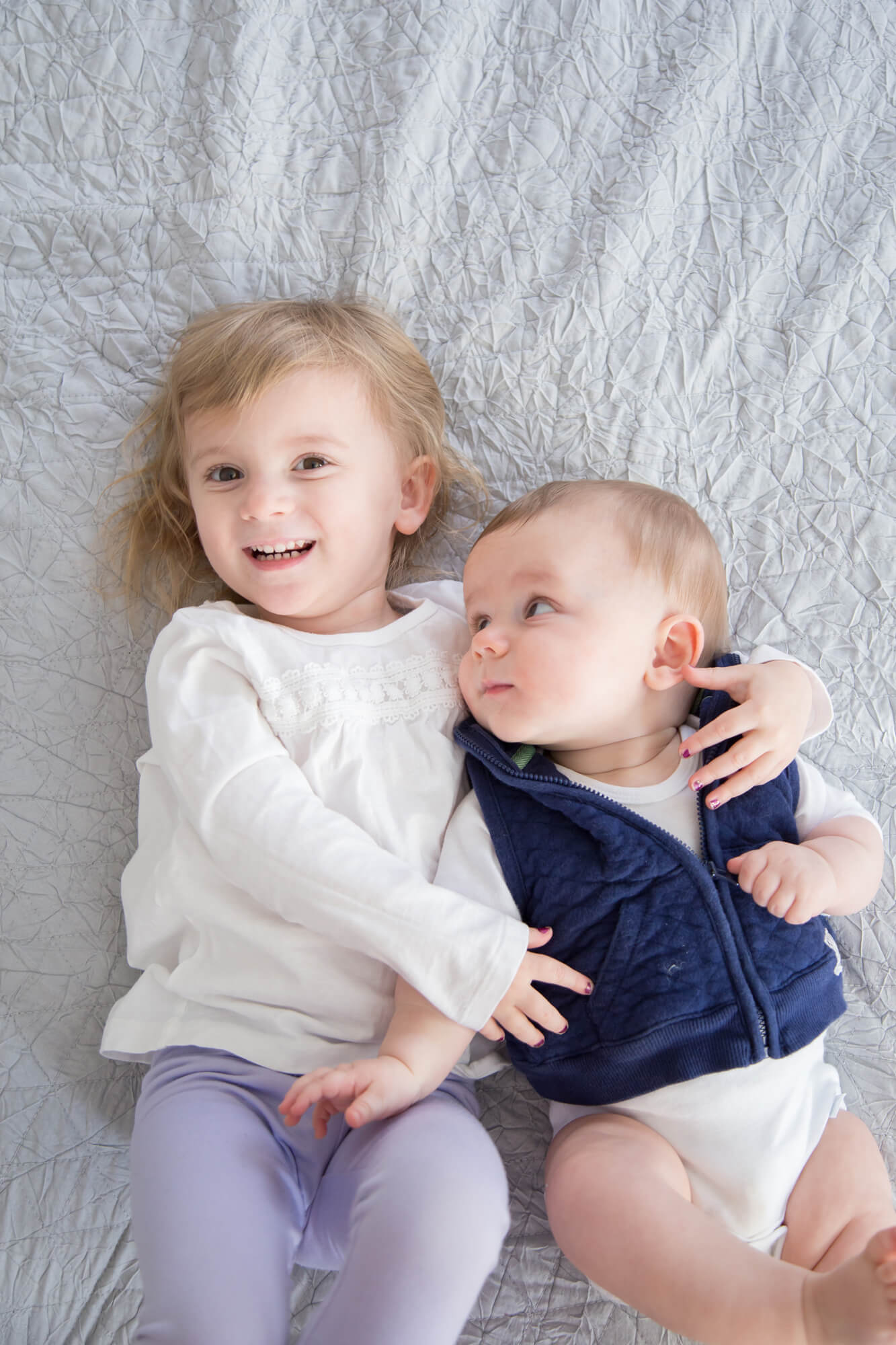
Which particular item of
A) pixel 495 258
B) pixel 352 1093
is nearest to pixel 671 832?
pixel 352 1093

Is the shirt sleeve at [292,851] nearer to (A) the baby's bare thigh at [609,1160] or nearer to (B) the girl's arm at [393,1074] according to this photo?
(B) the girl's arm at [393,1074]

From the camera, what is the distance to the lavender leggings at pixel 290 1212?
86 centimetres

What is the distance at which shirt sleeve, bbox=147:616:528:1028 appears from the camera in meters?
0.96

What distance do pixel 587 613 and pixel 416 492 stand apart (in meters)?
0.37

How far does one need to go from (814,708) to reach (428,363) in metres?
0.69

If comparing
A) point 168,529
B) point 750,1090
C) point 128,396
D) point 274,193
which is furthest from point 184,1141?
point 274,193

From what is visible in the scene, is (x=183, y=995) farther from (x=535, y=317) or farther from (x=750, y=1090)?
(x=535, y=317)

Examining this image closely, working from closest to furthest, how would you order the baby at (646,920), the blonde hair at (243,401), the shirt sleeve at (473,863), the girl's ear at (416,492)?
the baby at (646,920)
the shirt sleeve at (473,863)
the blonde hair at (243,401)
the girl's ear at (416,492)

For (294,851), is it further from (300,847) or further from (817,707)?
(817,707)

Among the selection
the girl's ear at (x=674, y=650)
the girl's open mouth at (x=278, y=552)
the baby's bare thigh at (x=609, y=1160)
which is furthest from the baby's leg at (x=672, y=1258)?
the girl's open mouth at (x=278, y=552)

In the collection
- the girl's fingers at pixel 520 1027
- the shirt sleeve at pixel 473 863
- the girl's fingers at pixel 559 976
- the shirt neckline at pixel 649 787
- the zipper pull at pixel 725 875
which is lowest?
the girl's fingers at pixel 520 1027

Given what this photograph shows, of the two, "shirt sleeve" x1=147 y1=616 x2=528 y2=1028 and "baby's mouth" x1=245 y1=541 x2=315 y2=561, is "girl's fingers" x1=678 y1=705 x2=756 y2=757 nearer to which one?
"shirt sleeve" x1=147 y1=616 x2=528 y2=1028

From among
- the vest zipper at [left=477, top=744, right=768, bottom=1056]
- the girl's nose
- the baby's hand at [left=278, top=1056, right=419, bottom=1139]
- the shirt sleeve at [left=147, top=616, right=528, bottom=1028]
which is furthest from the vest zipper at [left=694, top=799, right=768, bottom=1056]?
the girl's nose

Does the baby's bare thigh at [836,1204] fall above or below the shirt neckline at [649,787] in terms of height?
below
